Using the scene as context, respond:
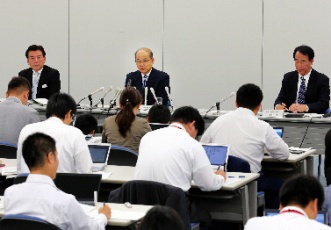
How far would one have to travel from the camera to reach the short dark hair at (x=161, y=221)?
8.14 ft

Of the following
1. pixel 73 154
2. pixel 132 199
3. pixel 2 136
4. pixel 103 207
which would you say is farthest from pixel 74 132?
pixel 2 136

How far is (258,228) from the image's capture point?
10.1 ft

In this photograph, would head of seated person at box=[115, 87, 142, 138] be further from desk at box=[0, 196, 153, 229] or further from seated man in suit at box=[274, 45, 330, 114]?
seated man in suit at box=[274, 45, 330, 114]

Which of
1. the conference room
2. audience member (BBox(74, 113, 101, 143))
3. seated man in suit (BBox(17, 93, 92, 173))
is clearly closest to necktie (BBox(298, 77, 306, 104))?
the conference room

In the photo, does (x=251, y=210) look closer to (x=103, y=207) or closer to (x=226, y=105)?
(x=103, y=207)

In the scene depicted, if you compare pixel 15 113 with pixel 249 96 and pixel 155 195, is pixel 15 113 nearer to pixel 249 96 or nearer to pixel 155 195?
pixel 249 96

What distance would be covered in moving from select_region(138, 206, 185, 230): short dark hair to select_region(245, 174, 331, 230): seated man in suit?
609 mm

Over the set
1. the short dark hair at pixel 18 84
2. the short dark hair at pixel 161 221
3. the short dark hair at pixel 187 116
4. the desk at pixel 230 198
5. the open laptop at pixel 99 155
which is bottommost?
the desk at pixel 230 198

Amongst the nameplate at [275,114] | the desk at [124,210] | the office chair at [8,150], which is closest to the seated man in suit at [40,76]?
the nameplate at [275,114]

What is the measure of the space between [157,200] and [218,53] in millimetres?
7495

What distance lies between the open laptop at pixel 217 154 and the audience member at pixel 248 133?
1.92 ft

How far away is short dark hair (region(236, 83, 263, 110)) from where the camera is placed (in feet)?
20.9

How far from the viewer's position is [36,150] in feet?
12.6

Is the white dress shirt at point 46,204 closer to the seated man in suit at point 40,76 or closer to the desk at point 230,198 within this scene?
the desk at point 230,198
